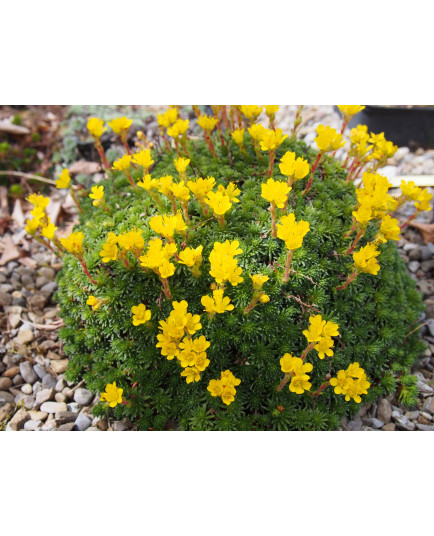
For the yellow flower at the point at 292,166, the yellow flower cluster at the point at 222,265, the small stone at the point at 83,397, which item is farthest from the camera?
the small stone at the point at 83,397

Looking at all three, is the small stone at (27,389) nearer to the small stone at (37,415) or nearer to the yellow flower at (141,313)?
the small stone at (37,415)

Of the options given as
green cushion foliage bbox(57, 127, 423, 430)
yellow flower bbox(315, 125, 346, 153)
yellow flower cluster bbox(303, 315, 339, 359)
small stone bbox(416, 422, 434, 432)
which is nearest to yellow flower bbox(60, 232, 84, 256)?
green cushion foliage bbox(57, 127, 423, 430)

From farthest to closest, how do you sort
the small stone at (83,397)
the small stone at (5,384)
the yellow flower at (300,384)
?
the small stone at (5,384) → the small stone at (83,397) → the yellow flower at (300,384)

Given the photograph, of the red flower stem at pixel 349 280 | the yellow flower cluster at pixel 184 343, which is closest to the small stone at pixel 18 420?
the yellow flower cluster at pixel 184 343

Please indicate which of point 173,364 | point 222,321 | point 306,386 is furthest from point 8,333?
point 306,386

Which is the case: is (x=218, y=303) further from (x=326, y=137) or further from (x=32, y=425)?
(x=32, y=425)
